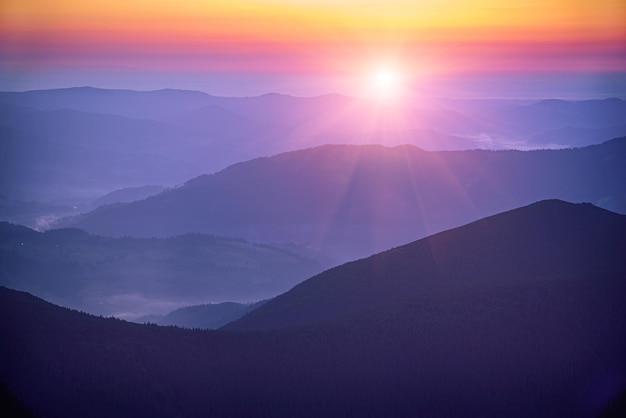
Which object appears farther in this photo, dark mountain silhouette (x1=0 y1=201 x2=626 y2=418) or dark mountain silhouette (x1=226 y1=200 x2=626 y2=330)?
dark mountain silhouette (x1=226 y1=200 x2=626 y2=330)

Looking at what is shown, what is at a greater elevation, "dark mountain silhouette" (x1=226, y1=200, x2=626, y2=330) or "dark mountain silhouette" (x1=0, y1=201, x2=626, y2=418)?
"dark mountain silhouette" (x1=226, y1=200, x2=626, y2=330)

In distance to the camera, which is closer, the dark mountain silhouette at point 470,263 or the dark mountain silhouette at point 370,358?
the dark mountain silhouette at point 370,358

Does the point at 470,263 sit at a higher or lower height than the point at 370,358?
higher

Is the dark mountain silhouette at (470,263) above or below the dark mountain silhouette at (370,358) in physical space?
above

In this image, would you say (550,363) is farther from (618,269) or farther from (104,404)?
(104,404)

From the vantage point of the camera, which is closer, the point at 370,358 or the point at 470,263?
the point at 370,358
